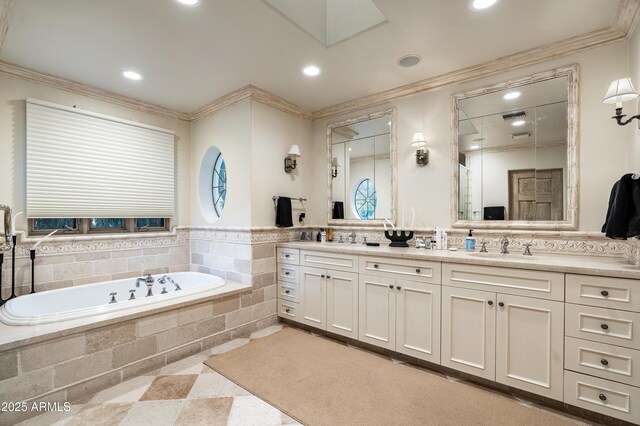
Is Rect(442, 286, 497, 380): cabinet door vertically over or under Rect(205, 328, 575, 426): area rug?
over

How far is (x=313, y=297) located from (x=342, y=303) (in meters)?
0.37

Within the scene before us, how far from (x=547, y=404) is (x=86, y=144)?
461cm

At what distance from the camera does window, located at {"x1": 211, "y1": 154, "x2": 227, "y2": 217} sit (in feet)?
12.7

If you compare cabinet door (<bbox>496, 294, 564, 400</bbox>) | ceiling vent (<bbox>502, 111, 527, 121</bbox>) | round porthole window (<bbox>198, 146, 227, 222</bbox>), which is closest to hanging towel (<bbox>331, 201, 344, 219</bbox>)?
round porthole window (<bbox>198, 146, 227, 222</bbox>)

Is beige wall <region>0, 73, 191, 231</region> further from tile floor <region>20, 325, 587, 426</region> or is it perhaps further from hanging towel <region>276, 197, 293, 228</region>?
hanging towel <region>276, 197, 293, 228</region>

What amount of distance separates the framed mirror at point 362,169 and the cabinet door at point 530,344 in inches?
56.6

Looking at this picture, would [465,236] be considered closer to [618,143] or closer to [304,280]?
[618,143]

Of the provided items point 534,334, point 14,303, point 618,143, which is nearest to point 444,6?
point 618,143

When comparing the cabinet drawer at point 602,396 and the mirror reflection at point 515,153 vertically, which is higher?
the mirror reflection at point 515,153

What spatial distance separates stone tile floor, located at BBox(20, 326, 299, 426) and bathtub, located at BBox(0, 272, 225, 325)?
1.89ft

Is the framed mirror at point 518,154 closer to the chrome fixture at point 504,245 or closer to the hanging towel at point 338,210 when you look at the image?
the chrome fixture at point 504,245

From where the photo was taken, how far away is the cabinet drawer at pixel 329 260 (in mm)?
2758

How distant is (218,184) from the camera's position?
12.9 ft

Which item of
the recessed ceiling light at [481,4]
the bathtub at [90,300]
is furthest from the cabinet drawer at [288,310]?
the recessed ceiling light at [481,4]
